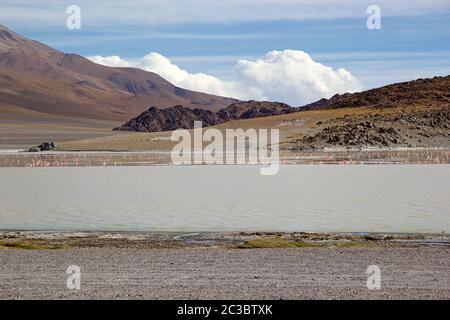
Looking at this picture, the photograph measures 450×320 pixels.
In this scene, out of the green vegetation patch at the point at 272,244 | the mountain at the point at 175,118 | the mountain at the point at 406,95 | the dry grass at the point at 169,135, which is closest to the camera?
the green vegetation patch at the point at 272,244

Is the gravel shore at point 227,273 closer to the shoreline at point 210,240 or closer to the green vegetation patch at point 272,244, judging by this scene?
the green vegetation patch at point 272,244

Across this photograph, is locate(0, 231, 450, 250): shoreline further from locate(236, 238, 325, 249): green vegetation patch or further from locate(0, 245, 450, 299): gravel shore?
locate(0, 245, 450, 299): gravel shore

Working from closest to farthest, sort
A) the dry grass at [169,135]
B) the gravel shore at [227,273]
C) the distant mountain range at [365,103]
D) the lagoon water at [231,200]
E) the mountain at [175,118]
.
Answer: the gravel shore at [227,273] < the lagoon water at [231,200] < the dry grass at [169,135] < the distant mountain range at [365,103] < the mountain at [175,118]

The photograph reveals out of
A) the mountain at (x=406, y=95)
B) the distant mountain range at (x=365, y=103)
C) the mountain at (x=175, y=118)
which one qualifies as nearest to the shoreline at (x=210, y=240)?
the distant mountain range at (x=365, y=103)

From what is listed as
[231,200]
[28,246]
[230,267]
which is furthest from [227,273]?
[231,200]

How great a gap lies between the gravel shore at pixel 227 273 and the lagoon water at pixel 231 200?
3.89 m

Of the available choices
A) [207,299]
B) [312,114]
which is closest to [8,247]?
[207,299]

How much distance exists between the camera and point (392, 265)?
1239 cm

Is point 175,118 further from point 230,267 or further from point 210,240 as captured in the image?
point 230,267

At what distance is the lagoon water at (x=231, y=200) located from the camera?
18.8 metres

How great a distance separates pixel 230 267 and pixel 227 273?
60cm

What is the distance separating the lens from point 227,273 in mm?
11805

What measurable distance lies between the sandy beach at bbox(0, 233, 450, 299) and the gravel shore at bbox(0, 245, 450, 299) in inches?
0.5
